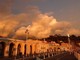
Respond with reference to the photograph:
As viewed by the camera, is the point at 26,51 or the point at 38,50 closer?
the point at 26,51

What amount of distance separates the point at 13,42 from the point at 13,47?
11.9 ft

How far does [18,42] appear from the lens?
113812 mm

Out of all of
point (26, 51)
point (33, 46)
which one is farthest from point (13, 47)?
point (33, 46)

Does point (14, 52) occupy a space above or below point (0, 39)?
below

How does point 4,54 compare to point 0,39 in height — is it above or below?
below

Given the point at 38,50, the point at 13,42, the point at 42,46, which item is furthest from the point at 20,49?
the point at 42,46

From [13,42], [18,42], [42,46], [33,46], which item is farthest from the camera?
[42,46]

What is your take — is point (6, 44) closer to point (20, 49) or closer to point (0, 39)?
point (0, 39)

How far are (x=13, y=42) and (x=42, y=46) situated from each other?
205ft

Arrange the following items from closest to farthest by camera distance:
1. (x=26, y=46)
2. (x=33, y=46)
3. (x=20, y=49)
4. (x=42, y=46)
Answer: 1. (x=20, y=49)
2. (x=26, y=46)
3. (x=33, y=46)
4. (x=42, y=46)

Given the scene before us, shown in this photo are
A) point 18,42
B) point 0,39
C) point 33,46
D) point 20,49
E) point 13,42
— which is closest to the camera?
point 0,39

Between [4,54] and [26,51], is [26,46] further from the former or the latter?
[4,54]

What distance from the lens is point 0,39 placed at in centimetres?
9469

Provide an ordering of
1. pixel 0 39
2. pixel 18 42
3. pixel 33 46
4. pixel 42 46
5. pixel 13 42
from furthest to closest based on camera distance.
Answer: pixel 42 46 < pixel 33 46 < pixel 18 42 < pixel 13 42 < pixel 0 39
